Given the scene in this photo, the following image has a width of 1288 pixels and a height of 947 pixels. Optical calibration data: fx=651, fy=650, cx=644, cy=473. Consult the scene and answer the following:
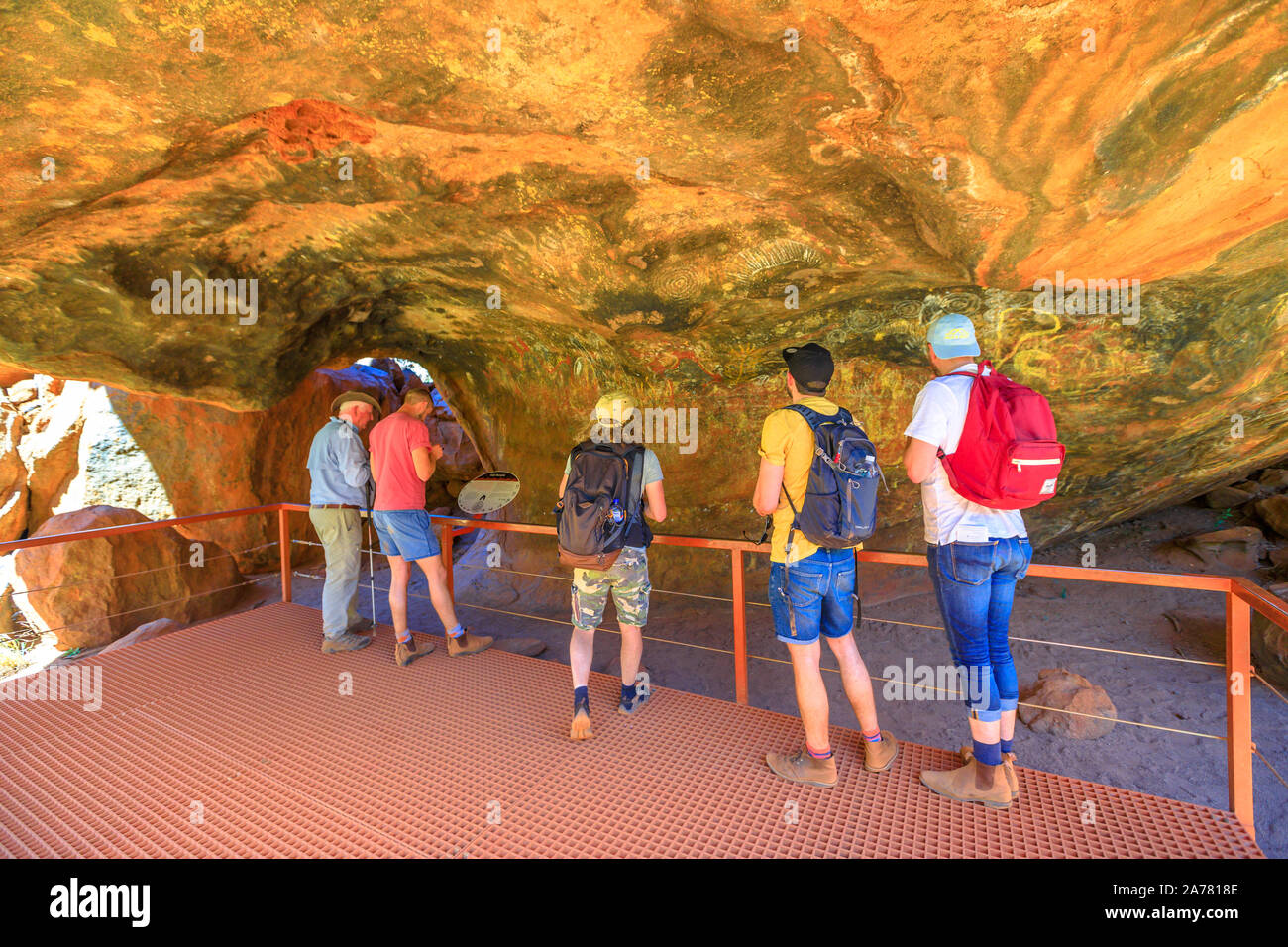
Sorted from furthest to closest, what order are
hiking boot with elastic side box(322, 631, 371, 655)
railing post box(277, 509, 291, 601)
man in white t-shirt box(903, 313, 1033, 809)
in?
1. railing post box(277, 509, 291, 601)
2. hiking boot with elastic side box(322, 631, 371, 655)
3. man in white t-shirt box(903, 313, 1033, 809)

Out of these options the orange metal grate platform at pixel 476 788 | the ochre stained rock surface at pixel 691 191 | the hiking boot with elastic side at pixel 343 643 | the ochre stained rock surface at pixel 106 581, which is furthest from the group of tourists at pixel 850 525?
the ochre stained rock surface at pixel 106 581

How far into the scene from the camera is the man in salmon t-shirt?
162 inches

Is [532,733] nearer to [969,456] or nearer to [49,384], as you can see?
[969,456]

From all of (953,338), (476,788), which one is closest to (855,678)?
(953,338)

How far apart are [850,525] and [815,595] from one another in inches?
12.9

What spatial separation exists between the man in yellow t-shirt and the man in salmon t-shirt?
2.33 metres

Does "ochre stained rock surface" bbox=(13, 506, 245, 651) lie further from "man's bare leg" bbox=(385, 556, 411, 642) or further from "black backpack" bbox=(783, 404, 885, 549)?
"black backpack" bbox=(783, 404, 885, 549)

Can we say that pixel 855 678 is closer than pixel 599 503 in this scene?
Yes

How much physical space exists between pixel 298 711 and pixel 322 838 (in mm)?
1331

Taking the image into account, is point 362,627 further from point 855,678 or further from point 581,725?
point 855,678

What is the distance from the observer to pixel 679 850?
2416 millimetres

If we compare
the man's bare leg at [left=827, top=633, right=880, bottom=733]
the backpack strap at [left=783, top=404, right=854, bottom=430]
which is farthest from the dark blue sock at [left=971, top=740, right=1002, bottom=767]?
the backpack strap at [left=783, top=404, right=854, bottom=430]

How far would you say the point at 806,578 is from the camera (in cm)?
262

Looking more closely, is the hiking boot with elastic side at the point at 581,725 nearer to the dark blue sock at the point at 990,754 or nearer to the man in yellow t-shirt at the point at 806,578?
the man in yellow t-shirt at the point at 806,578
